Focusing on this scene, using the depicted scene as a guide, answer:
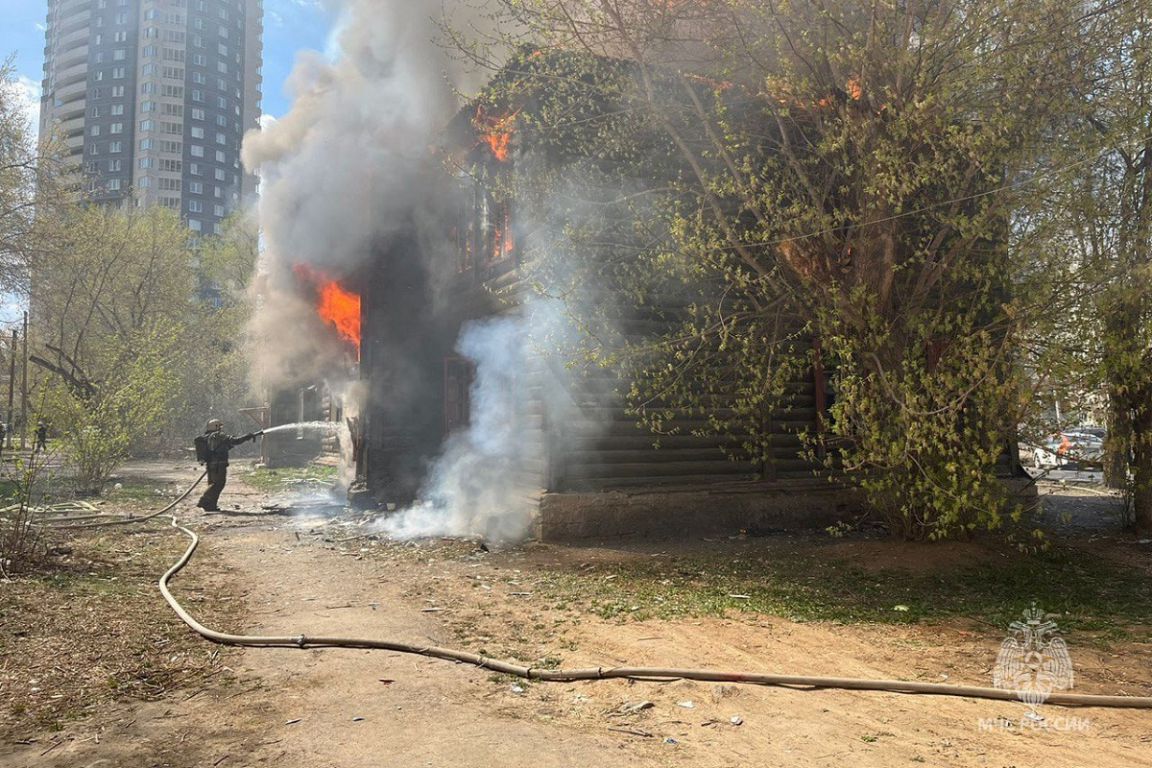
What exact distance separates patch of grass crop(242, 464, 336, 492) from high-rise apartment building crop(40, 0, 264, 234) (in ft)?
233

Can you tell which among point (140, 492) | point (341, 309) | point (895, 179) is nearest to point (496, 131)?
point (895, 179)

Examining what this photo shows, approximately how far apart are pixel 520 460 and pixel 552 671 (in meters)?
6.20

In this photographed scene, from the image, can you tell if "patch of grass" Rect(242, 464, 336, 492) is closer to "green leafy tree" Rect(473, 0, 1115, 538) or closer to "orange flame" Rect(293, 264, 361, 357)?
"orange flame" Rect(293, 264, 361, 357)

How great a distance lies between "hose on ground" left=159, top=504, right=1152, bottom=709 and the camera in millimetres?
4148

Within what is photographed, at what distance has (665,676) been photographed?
4.60m

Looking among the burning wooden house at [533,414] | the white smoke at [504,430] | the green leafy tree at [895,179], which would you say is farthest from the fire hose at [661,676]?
the white smoke at [504,430]

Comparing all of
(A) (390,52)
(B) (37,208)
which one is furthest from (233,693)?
(B) (37,208)

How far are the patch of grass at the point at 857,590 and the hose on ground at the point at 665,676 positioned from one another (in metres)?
1.74

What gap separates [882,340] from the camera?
771 cm

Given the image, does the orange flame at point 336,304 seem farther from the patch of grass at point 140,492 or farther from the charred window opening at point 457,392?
the patch of grass at point 140,492

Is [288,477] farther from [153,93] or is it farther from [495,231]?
[153,93]

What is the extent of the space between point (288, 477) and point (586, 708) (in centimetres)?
1911

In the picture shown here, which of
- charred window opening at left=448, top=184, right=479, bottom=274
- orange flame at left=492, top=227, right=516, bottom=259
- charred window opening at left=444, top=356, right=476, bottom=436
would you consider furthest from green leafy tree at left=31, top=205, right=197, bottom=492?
orange flame at left=492, top=227, right=516, bottom=259

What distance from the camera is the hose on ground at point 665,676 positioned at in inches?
163
